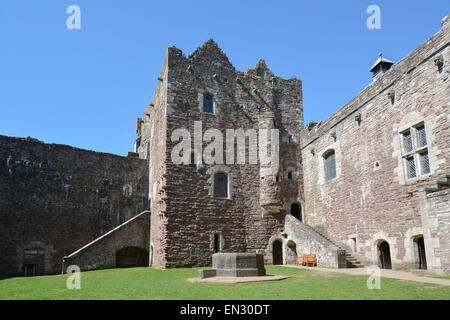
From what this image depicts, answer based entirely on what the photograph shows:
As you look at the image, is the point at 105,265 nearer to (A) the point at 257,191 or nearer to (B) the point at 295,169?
(A) the point at 257,191

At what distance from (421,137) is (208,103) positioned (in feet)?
35.5

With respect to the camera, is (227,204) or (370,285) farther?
(227,204)

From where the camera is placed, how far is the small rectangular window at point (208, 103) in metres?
→ 19.3

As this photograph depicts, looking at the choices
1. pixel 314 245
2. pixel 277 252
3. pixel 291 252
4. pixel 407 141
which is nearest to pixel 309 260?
pixel 314 245

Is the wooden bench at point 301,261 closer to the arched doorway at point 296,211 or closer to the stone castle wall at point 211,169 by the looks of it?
the stone castle wall at point 211,169

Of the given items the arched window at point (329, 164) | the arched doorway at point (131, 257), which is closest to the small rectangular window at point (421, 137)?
the arched window at point (329, 164)

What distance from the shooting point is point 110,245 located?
17703 millimetres

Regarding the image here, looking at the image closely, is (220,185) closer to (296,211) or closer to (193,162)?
(193,162)

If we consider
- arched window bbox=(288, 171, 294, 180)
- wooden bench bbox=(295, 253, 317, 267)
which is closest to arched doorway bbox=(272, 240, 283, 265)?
wooden bench bbox=(295, 253, 317, 267)

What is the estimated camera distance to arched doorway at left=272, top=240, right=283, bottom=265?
18.8m

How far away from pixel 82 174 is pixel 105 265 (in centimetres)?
548

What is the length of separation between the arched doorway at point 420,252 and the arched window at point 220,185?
924 cm
